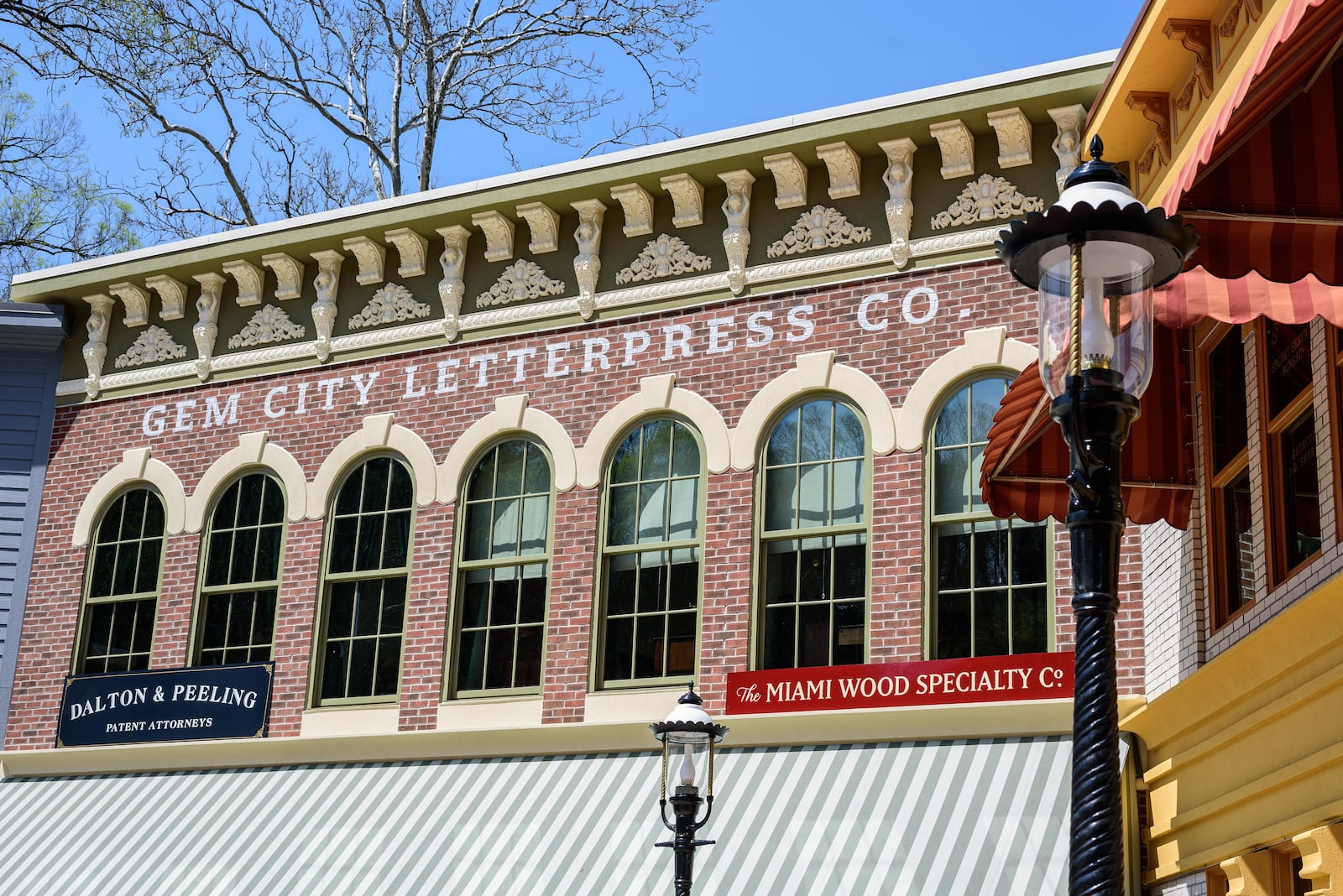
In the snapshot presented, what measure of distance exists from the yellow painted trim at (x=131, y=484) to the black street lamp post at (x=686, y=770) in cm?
742

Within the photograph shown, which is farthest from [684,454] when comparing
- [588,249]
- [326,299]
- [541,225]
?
[326,299]

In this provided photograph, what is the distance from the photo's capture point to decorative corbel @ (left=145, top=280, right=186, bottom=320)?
16.5m

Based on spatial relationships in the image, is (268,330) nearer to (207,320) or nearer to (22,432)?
(207,320)

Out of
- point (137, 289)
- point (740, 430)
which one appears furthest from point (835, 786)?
point (137, 289)

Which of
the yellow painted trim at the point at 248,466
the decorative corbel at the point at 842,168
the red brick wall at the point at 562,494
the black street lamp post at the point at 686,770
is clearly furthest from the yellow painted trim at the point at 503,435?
the black street lamp post at the point at 686,770

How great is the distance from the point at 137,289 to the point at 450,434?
430 centimetres

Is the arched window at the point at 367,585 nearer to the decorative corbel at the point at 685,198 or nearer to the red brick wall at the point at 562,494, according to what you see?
the red brick wall at the point at 562,494

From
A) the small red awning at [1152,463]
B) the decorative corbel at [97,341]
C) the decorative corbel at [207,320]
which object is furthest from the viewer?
the decorative corbel at [97,341]

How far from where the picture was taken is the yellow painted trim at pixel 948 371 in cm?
1253

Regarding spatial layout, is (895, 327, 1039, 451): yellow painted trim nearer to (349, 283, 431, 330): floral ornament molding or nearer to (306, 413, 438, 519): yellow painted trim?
(306, 413, 438, 519): yellow painted trim

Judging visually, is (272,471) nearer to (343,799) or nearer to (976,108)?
(343,799)

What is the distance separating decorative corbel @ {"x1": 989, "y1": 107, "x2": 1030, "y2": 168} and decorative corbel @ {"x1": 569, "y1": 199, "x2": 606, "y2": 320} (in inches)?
144

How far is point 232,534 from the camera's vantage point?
51.4 ft

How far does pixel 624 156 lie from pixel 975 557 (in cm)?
473
